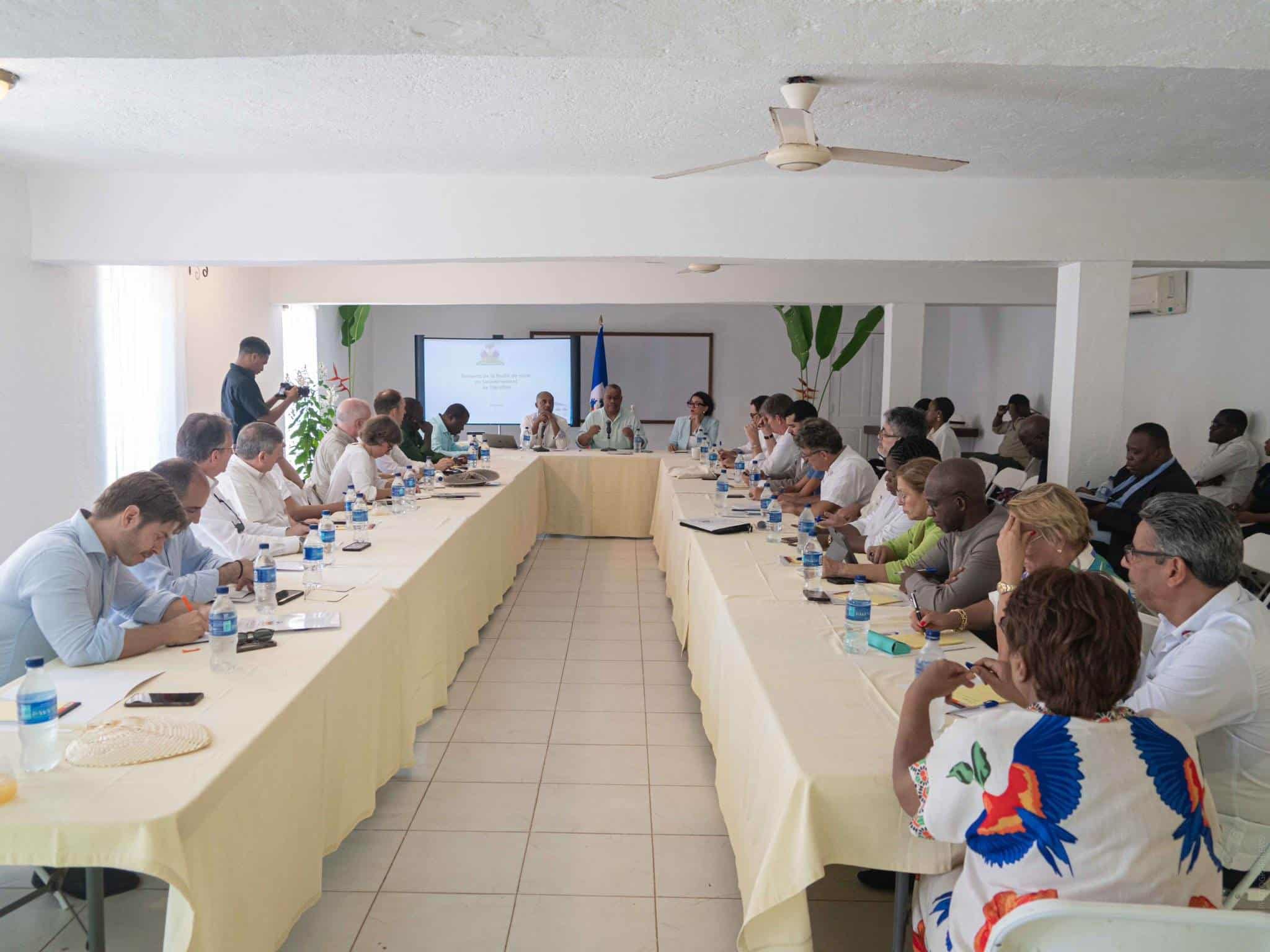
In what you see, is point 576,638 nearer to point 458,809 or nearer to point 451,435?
A: point 458,809

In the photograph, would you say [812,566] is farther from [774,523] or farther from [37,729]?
[37,729]

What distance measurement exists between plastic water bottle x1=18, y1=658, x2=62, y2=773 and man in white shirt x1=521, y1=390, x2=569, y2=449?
6.59 meters

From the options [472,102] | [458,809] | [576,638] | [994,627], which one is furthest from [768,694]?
[576,638]

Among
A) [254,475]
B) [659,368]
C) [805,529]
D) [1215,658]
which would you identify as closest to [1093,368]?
[805,529]

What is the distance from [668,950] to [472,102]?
2.84 metres

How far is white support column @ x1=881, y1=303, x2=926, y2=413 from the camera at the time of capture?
7656 millimetres

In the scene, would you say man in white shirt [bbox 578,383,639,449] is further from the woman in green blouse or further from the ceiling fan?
the ceiling fan

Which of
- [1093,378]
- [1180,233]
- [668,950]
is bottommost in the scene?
[668,950]

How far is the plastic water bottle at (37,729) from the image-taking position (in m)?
1.77

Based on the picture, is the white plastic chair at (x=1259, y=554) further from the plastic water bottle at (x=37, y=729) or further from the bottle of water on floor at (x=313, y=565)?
the plastic water bottle at (x=37, y=729)

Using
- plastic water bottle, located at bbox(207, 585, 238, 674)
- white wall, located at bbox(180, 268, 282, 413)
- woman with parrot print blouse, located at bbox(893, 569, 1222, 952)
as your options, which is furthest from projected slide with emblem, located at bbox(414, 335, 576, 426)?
woman with parrot print blouse, located at bbox(893, 569, 1222, 952)

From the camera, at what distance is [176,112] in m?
3.65

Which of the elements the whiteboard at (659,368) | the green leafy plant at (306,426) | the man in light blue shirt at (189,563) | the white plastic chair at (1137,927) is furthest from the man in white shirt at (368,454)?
the whiteboard at (659,368)

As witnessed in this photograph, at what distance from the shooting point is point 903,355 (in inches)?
305
